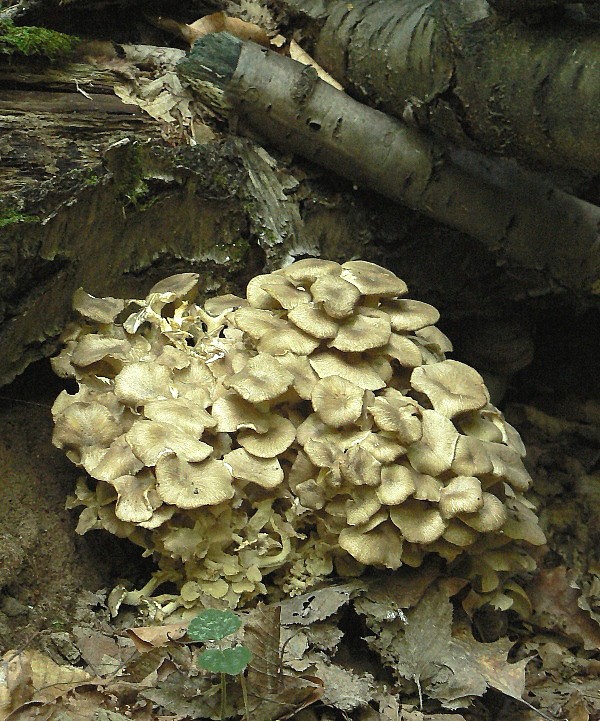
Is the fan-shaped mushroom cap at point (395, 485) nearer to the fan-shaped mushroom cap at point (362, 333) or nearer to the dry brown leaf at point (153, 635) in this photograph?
the fan-shaped mushroom cap at point (362, 333)

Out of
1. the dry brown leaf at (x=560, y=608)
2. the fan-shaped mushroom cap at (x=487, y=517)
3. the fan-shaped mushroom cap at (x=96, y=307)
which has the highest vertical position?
the fan-shaped mushroom cap at (x=96, y=307)

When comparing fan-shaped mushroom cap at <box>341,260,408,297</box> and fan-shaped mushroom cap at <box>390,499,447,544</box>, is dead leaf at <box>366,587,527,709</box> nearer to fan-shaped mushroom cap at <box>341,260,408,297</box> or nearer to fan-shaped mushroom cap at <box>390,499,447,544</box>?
fan-shaped mushroom cap at <box>390,499,447,544</box>

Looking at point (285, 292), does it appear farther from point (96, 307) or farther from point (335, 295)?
point (96, 307)

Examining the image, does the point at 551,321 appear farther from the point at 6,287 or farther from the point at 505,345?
the point at 6,287

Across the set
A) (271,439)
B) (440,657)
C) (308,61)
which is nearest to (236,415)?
(271,439)

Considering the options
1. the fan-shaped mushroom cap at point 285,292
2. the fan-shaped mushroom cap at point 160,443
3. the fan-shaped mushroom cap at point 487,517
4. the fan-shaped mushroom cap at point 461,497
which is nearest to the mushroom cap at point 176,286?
the fan-shaped mushroom cap at point 285,292

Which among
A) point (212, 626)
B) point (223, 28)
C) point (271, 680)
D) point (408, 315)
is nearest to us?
point (212, 626)
